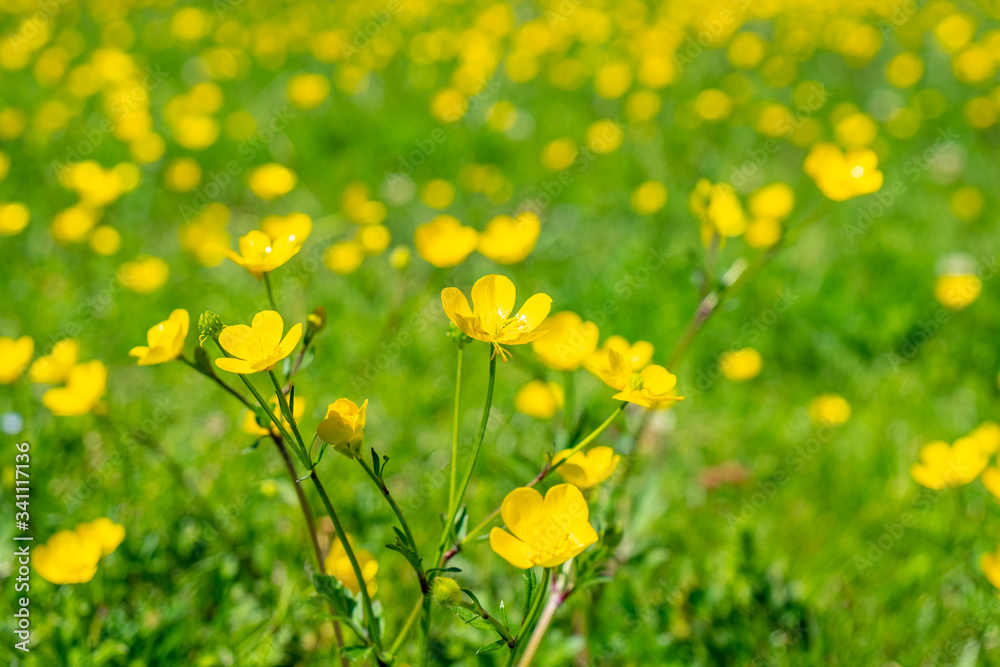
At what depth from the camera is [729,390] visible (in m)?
2.81

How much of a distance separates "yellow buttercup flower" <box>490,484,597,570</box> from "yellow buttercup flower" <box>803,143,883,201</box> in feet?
3.92

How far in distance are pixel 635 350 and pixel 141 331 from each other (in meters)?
2.24

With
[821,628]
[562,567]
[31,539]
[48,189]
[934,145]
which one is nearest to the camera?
[562,567]

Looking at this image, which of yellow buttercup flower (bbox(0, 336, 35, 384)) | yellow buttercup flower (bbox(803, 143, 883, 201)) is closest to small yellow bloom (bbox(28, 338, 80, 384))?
yellow buttercup flower (bbox(0, 336, 35, 384))

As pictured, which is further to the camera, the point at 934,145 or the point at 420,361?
the point at 934,145

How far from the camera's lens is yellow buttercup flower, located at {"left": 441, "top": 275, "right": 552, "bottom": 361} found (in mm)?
1141

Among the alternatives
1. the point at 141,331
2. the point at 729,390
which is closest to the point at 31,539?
the point at 141,331

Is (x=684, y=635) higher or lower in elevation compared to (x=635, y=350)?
lower

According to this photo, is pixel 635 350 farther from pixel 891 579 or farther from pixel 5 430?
pixel 5 430

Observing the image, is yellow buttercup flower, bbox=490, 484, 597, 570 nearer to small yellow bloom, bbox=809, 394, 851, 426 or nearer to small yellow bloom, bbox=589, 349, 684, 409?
small yellow bloom, bbox=589, 349, 684, 409

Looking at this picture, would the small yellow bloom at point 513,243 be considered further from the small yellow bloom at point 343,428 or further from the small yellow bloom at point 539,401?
the small yellow bloom at point 343,428

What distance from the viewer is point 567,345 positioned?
1.62 meters

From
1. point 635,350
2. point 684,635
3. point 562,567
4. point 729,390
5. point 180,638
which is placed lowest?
point 729,390

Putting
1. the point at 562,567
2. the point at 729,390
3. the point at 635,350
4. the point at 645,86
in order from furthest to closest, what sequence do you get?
the point at 645,86
the point at 729,390
the point at 635,350
the point at 562,567
